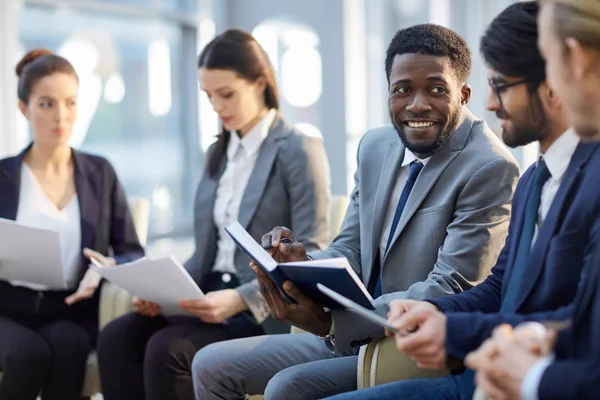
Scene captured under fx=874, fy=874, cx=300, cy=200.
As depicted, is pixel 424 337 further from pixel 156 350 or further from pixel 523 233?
pixel 156 350

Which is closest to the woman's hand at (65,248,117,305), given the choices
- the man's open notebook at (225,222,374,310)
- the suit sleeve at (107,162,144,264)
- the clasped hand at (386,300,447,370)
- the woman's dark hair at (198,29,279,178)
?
the suit sleeve at (107,162,144,264)

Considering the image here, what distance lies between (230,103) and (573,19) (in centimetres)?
177

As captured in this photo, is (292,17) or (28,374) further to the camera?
(292,17)

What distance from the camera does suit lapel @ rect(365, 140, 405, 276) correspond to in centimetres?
247

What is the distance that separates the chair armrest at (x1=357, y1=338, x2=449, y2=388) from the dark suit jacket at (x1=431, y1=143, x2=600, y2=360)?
0.43 m

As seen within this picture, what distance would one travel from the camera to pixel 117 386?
2.97m

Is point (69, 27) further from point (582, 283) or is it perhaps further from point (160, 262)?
point (582, 283)

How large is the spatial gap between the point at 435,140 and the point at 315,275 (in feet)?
1.93

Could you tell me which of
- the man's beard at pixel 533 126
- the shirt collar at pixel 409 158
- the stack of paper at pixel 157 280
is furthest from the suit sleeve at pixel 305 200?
the man's beard at pixel 533 126

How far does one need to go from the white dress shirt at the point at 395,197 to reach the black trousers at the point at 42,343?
1.22 m

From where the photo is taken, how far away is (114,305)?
316 centimetres

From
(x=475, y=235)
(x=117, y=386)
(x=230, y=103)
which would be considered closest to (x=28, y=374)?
(x=117, y=386)

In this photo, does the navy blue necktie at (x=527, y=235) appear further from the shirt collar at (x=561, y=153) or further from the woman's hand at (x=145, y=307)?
the woman's hand at (x=145, y=307)

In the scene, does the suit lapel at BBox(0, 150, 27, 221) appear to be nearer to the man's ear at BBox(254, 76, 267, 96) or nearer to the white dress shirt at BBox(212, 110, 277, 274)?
the white dress shirt at BBox(212, 110, 277, 274)
